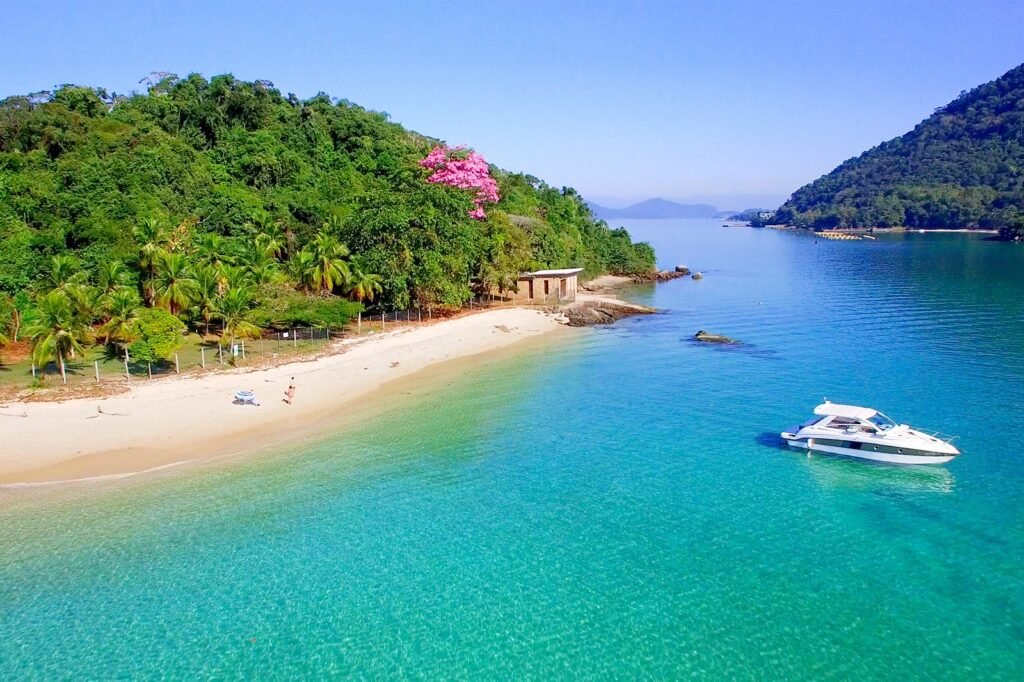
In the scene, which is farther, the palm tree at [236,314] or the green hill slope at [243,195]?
the green hill slope at [243,195]

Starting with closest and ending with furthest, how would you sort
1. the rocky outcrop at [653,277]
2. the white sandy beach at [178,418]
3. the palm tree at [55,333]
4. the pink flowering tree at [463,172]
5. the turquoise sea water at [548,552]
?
the turquoise sea water at [548,552]
the white sandy beach at [178,418]
the palm tree at [55,333]
the pink flowering tree at [463,172]
the rocky outcrop at [653,277]

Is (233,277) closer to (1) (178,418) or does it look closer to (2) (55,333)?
(2) (55,333)

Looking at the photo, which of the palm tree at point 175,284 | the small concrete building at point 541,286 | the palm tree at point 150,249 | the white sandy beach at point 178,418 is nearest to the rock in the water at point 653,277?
the small concrete building at point 541,286

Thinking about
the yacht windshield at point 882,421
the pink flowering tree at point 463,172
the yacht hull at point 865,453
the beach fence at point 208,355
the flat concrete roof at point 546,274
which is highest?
the pink flowering tree at point 463,172

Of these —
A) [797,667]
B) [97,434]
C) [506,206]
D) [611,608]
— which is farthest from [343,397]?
[506,206]

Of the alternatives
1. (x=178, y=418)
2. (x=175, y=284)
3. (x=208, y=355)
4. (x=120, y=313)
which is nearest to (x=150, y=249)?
(x=175, y=284)

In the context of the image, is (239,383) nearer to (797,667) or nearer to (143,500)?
(143,500)

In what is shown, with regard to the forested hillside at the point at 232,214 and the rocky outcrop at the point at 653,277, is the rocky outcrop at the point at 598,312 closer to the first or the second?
the forested hillside at the point at 232,214
